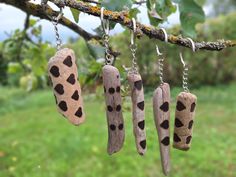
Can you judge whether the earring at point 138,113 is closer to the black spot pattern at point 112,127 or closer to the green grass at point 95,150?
the black spot pattern at point 112,127

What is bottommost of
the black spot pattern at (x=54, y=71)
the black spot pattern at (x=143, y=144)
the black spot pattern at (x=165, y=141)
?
the black spot pattern at (x=165, y=141)

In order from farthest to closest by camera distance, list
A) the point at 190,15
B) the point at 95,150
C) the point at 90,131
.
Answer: the point at 90,131, the point at 95,150, the point at 190,15

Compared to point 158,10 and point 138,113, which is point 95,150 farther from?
point 138,113

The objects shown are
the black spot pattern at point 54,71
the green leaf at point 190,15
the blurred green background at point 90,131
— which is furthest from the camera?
the blurred green background at point 90,131

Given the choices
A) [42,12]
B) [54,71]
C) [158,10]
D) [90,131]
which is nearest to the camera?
[54,71]

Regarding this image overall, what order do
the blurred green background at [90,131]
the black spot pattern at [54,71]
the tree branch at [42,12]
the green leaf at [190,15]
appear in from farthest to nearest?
the blurred green background at [90,131]
the green leaf at [190,15]
the tree branch at [42,12]
the black spot pattern at [54,71]

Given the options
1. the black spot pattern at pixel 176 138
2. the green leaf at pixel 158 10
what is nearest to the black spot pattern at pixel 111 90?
the black spot pattern at pixel 176 138

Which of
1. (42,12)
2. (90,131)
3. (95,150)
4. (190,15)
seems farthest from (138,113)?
(90,131)

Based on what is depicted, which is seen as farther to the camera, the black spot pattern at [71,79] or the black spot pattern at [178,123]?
the black spot pattern at [178,123]

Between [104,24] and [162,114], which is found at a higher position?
[104,24]
